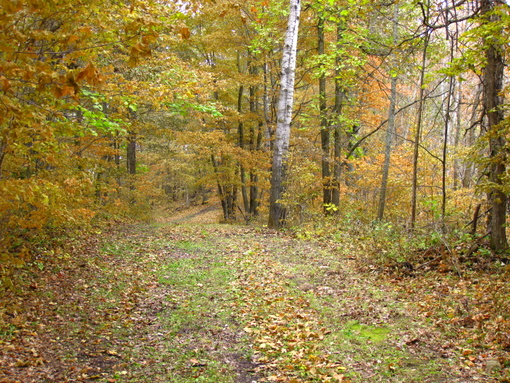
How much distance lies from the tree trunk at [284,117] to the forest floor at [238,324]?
4410mm

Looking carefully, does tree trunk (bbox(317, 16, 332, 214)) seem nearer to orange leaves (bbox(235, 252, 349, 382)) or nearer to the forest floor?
the forest floor

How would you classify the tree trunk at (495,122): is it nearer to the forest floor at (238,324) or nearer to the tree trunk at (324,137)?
the forest floor at (238,324)

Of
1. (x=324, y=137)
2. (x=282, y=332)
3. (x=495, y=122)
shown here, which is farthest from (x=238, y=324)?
(x=324, y=137)

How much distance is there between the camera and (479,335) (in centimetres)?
445

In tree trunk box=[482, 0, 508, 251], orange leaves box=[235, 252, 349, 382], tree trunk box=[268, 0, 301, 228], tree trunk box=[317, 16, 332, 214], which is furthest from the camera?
tree trunk box=[317, 16, 332, 214]

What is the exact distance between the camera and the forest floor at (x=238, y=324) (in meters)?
4.20

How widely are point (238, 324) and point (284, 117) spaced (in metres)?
8.20

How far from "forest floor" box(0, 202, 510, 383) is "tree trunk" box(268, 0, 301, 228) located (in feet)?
14.5

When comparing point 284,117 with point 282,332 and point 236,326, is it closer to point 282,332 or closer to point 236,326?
point 236,326

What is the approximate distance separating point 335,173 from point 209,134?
5780 millimetres

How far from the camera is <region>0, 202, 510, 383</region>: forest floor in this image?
4.20m

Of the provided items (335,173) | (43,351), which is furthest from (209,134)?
(43,351)

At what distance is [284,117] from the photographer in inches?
492

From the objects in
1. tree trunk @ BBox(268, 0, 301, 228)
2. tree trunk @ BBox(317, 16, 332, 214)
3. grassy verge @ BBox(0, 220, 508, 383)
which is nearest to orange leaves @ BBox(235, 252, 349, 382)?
grassy verge @ BBox(0, 220, 508, 383)
